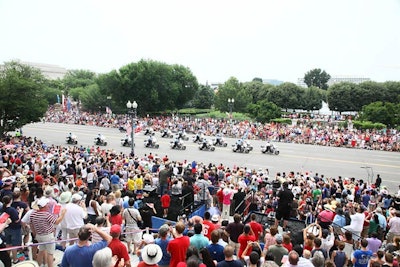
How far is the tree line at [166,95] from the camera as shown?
3134 cm

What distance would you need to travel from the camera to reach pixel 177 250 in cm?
575

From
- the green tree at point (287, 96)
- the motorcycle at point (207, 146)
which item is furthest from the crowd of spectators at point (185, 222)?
the green tree at point (287, 96)

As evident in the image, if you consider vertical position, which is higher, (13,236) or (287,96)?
(287,96)

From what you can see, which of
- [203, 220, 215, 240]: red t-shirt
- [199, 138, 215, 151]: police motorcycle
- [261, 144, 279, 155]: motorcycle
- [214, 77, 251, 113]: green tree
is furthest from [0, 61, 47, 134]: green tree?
[214, 77, 251, 113]: green tree

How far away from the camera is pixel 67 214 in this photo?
775cm

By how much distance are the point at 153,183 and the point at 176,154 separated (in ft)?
45.5

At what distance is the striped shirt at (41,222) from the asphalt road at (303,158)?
1830cm

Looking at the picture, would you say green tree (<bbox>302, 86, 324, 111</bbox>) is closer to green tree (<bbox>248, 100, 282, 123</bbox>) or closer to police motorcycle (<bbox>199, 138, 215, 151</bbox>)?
green tree (<bbox>248, 100, 282, 123</bbox>)

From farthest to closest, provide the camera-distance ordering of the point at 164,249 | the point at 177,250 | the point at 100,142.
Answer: the point at 100,142
the point at 164,249
the point at 177,250

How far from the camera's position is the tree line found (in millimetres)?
31344

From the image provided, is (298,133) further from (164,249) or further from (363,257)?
(164,249)

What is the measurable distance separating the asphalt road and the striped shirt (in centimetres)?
1830

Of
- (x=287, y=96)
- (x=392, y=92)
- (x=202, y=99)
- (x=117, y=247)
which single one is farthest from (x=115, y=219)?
(x=392, y=92)

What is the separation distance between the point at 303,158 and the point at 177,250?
25.2 meters
